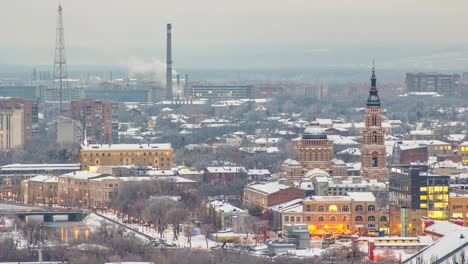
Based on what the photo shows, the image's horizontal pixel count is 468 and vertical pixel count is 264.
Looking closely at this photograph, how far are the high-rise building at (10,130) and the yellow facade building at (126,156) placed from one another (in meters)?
14.9

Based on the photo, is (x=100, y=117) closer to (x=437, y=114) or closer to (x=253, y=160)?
(x=253, y=160)

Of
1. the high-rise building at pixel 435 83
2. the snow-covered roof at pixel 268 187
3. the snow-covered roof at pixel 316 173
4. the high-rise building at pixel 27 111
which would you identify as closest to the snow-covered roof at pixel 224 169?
the snow-covered roof at pixel 268 187

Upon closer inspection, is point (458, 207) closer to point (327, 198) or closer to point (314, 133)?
point (327, 198)

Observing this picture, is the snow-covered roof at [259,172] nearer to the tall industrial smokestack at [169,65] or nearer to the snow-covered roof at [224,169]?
the snow-covered roof at [224,169]

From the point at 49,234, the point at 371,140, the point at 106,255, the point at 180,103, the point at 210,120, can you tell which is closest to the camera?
the point at 106,255

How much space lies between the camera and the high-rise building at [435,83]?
14625 centimetres

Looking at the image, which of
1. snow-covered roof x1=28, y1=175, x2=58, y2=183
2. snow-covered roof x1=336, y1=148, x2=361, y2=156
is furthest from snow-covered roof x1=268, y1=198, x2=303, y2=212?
snow-covered roof x1=336, y1=148, x2=361, y2=156

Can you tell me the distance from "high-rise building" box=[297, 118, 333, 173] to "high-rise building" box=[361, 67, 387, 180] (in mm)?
1629

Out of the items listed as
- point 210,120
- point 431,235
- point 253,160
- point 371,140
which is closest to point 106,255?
point 431,235

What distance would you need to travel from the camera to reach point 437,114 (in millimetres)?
118125

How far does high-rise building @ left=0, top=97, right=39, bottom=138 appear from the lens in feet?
306

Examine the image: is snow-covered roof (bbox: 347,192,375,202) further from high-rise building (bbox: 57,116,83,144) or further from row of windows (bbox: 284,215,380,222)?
high-rise building (bbox: 57,116,83,144)

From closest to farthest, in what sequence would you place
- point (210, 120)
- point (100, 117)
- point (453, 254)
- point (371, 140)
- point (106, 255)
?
point (453, 254) → point (106, 255) → point (371, 140) → point (100, 117) → point (210, 120)

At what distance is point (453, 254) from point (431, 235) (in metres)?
7.70
